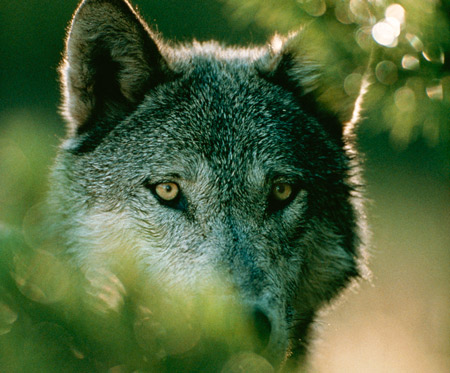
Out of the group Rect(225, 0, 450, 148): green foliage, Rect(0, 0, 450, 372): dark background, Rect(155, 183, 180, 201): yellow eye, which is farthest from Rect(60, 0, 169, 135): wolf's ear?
Rect(0, 0, 450, 372): dark background

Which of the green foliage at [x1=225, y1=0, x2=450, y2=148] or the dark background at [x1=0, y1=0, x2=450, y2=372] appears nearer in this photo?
the green foliage at [x1=225, y1=0, x2=450, y2=148]

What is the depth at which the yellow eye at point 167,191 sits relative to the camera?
3176 mm

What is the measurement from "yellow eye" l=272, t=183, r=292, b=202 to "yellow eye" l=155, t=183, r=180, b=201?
2.11 ft

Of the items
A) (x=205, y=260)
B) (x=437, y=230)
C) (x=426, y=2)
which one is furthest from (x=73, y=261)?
(x=437, y=230)

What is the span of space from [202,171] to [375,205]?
4.18 meters

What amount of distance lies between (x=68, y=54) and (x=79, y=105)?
388 millimetres

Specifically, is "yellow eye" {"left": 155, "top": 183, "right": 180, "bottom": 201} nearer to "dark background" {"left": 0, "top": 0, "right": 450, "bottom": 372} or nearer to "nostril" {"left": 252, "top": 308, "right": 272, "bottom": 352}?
"nostril" {"left": 252, "top": 308, "right": 272, "bottom": 352}

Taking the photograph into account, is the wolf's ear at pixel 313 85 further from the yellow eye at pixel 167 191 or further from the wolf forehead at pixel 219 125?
the yellow eye at pixel 167 191

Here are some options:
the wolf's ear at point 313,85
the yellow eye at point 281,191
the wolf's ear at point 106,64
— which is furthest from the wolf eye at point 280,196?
the wolf's ear at point 106,64

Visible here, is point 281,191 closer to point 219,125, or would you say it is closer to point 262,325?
point 219,125

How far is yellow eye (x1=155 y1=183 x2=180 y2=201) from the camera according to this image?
10.4 feet

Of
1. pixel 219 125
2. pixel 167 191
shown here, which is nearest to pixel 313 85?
pixel 219 125

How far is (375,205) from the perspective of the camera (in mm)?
6719

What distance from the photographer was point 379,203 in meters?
8.48
